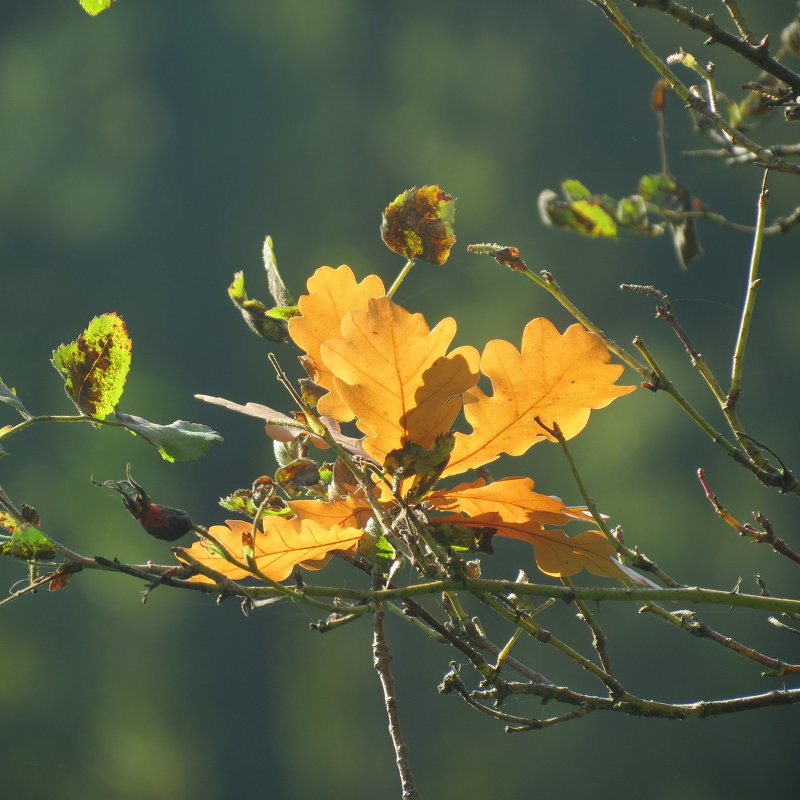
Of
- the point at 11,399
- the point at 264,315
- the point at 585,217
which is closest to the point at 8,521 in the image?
the point at 11,399

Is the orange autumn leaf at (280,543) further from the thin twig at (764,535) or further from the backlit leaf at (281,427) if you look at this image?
the thin twig at (764,535)

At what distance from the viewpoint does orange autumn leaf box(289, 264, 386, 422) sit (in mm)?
419

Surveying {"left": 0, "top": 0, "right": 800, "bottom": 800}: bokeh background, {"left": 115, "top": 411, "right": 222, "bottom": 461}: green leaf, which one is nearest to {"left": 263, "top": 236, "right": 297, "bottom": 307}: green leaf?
{"left": 115, "top": 411, "right": 222, "bottom": 461}: green leaf

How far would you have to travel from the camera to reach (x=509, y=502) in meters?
0.41

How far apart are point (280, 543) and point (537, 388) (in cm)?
14

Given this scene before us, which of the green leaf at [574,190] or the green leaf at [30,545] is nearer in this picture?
the green leaf at [30,545]

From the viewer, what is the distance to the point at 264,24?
1163 centimetres

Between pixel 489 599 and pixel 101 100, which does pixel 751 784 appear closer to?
pixel 489 599

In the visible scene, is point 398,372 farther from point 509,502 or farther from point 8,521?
point 8,521

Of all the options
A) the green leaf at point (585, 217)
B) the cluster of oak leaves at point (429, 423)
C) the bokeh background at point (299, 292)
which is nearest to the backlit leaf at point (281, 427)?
the cluster of oak leaves at point (429, 423)

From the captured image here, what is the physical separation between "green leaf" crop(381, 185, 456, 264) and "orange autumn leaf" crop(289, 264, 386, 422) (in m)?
0.03

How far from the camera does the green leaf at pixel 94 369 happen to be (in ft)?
1.32

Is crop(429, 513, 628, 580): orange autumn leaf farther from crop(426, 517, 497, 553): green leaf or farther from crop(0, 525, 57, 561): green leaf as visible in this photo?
crop(0, 525, 57, 561): green leaf

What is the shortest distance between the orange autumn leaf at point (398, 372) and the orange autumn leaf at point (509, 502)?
4 cm
